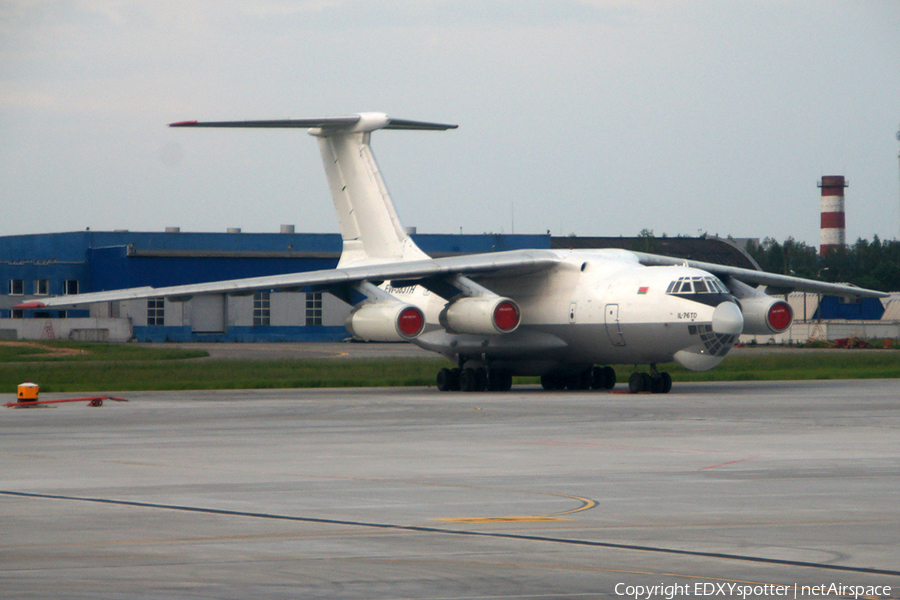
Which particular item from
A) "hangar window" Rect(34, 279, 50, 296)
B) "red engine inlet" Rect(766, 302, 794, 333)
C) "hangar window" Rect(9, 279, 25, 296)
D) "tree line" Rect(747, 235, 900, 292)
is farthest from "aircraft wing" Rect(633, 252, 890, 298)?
"tree line" Rect(747, 235, 900, 292)

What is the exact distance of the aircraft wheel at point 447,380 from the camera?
106 feet

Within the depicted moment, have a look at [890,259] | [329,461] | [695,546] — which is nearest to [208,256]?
[329,461]

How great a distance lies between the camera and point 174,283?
225 ft

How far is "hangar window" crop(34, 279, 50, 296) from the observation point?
234 ft

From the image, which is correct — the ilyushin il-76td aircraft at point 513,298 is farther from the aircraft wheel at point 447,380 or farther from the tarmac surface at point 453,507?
the tarmac surface at point 453,507

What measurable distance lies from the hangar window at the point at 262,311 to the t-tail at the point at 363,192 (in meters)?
35.2

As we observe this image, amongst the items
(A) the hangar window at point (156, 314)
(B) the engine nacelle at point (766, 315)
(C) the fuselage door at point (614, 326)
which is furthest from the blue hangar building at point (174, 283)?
(C) the fuselage door at point (614, 326)

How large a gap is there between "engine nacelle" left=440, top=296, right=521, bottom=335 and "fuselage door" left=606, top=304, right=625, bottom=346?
7.16 feet

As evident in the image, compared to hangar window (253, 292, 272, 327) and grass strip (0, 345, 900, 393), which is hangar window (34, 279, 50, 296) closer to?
hangar window (253, 292, 272, 327)

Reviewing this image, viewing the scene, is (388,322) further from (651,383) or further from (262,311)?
(262,311)

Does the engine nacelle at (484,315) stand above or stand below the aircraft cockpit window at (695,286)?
below

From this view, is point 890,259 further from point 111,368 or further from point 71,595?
point 71,595

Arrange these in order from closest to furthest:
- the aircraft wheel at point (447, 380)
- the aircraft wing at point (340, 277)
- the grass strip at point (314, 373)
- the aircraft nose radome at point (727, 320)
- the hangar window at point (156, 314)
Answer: the aircraft nose radome at point (727, 320)
the aircraft wing at point (340, 277)
the aircraft wheel at point (447, 380)
the grass strip at point (314, 373)
the hangar window at point (156, 314)

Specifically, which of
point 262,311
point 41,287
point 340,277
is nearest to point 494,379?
point 340,277
